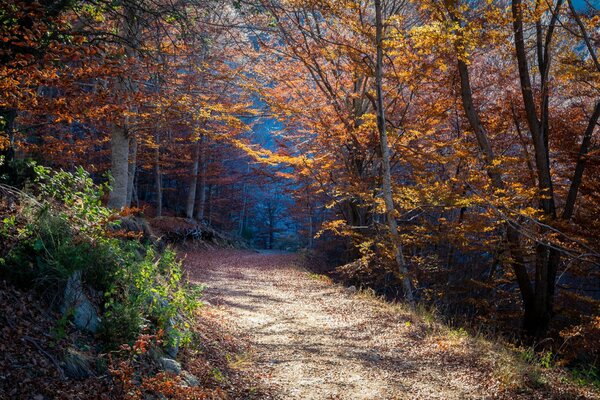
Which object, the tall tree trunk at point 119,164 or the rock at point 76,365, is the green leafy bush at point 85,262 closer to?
the rock at point 76,365

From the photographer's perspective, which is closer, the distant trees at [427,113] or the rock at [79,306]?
the rock at [79,306]

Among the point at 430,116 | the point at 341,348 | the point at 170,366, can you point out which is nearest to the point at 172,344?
the point at 170,366

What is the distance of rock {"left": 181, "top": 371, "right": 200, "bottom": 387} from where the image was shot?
4.11 m

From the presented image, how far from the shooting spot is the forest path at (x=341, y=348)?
4984 mm

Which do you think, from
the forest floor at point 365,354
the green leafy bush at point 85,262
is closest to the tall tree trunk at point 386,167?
the forest floor at point 365,354

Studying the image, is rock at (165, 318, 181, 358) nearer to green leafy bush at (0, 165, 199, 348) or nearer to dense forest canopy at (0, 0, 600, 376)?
green leafy bush at (0, 165, 199, 348)

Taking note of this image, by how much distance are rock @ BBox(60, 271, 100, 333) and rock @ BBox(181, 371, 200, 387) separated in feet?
3.03

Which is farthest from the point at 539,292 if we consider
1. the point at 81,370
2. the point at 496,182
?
the point at 81,370

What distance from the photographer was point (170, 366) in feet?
13.6

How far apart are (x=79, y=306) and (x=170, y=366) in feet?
3.25

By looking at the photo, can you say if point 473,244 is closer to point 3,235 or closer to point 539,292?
point 539,292

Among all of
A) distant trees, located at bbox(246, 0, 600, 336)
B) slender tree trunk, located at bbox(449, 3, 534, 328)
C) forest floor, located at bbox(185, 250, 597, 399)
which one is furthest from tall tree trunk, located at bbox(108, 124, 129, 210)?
slender tree trunk, located at bbox(449, 3, 534, 328)

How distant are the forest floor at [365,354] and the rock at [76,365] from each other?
2.06m

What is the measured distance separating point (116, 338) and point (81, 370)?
1.63 feet
